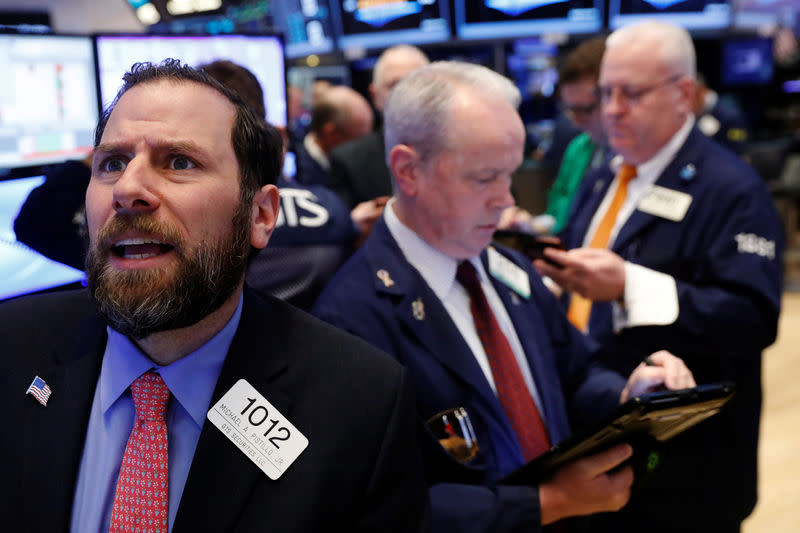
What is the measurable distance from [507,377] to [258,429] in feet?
2.47

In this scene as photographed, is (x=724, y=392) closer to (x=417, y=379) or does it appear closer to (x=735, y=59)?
(x=417, y=379)

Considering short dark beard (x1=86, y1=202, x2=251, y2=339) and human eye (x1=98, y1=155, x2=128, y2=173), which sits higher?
human eye (x1=98, y1=155, x2=128, y2=173)

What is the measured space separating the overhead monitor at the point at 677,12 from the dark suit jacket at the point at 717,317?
8.42 feet

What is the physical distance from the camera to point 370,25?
5.10 metres

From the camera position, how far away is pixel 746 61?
712 centimetres

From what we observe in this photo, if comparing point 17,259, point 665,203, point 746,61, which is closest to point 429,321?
point 17,259

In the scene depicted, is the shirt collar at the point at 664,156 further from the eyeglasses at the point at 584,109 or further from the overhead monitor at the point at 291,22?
the overhead monitor at the point at 291,22

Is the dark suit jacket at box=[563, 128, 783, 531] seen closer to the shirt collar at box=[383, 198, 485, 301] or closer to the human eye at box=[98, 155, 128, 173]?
the shirt collar at box=[383, 198, 485, 301]

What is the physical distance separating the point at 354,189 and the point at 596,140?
1.17 meters

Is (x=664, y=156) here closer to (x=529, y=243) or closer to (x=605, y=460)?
(x=529, y=243)

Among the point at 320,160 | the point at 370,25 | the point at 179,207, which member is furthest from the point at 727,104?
the point at 179,207

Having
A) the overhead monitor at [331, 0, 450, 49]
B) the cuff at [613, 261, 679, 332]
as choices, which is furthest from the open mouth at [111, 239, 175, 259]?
the overhead monitor at [331, 0, 450, 49]

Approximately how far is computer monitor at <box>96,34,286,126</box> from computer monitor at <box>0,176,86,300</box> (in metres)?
0.61

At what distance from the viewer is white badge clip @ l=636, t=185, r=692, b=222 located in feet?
8.39
